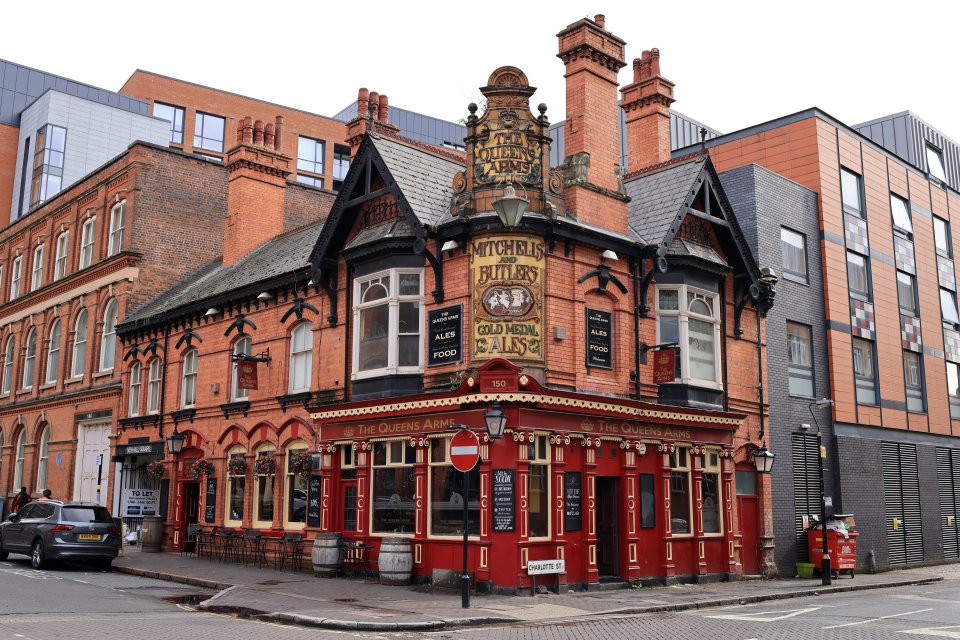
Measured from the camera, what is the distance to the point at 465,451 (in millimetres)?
15438

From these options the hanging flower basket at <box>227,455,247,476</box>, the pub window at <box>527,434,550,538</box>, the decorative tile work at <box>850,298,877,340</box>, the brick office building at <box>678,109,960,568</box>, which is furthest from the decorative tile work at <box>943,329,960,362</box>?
the hanging flower basket at <box>227,455,247,476</box>

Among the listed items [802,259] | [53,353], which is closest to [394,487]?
[802,259]

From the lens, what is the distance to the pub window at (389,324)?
65.1 ft

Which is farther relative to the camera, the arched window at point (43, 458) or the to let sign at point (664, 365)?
the arched window at point (43, 458)

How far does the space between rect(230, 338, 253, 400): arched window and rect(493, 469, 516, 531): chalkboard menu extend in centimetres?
1035

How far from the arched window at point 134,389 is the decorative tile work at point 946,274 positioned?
2813cm

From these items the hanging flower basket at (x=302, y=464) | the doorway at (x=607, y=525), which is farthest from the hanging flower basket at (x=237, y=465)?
the doorway at (x=607, y=525)

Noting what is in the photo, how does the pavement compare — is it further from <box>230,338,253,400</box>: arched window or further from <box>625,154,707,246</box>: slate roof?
<box>625,154,707,246</box>: slate roof

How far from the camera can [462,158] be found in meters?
23.1

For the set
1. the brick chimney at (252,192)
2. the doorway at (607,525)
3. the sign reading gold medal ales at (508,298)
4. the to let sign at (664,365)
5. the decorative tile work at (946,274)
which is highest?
the brick chimney at (252,192)

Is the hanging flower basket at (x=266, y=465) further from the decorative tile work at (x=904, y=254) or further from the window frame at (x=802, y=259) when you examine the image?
the decorative tile work at (x=904, y=254)

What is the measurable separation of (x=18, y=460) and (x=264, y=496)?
738 inches

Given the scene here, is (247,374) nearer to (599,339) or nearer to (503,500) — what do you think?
(503,500)

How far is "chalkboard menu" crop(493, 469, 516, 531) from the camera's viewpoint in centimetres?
1712
